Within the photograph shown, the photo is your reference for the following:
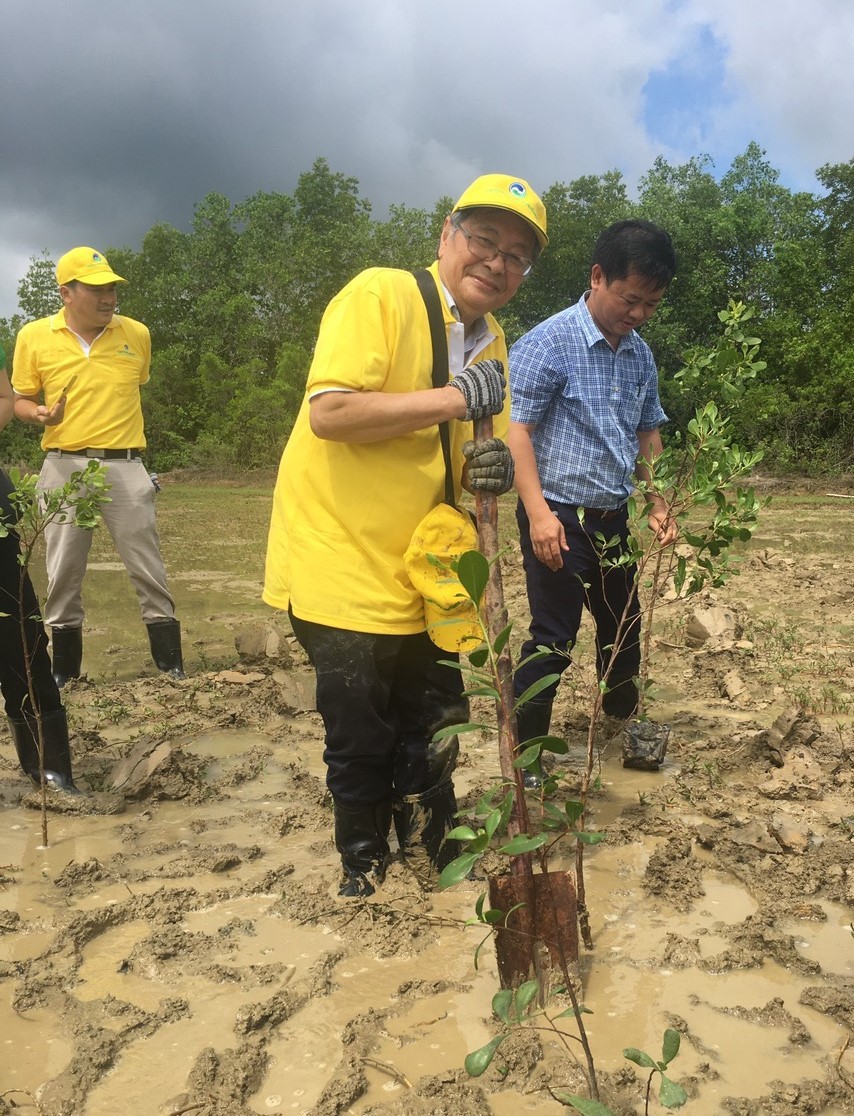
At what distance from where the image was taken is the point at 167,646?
212 inches

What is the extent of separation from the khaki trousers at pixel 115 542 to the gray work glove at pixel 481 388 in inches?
118

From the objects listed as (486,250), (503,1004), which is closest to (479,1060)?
(503,1004)

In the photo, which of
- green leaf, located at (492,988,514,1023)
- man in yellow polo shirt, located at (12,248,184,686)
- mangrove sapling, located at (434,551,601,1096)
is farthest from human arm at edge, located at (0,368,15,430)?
green leaf, located at (492,988,514,1023)

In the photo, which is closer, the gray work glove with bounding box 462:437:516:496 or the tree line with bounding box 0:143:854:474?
the gray work glove with bounding box 462:437:516:496

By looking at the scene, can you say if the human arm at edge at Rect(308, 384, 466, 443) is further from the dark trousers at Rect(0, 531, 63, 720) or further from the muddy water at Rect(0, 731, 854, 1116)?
the dark trousers at Rect(0, 531, 63, 720)

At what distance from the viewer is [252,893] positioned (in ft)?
9.76

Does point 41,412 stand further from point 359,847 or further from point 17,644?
point 359,847

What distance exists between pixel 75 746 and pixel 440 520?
2509mm

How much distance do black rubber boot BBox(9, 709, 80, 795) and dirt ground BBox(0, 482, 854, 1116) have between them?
12cm

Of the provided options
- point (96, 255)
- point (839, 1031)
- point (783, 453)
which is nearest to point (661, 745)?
point (839, 1031)

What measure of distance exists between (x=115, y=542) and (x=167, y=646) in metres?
0.70

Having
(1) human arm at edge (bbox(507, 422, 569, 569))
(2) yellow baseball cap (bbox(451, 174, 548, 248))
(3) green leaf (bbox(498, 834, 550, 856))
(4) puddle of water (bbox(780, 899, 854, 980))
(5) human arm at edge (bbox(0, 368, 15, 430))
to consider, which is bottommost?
(4) puddle of water (bbox(780, 899, 854, 980))

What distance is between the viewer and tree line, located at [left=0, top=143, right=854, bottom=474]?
2525cm

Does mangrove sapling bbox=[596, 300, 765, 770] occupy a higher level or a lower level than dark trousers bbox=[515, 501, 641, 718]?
higher
